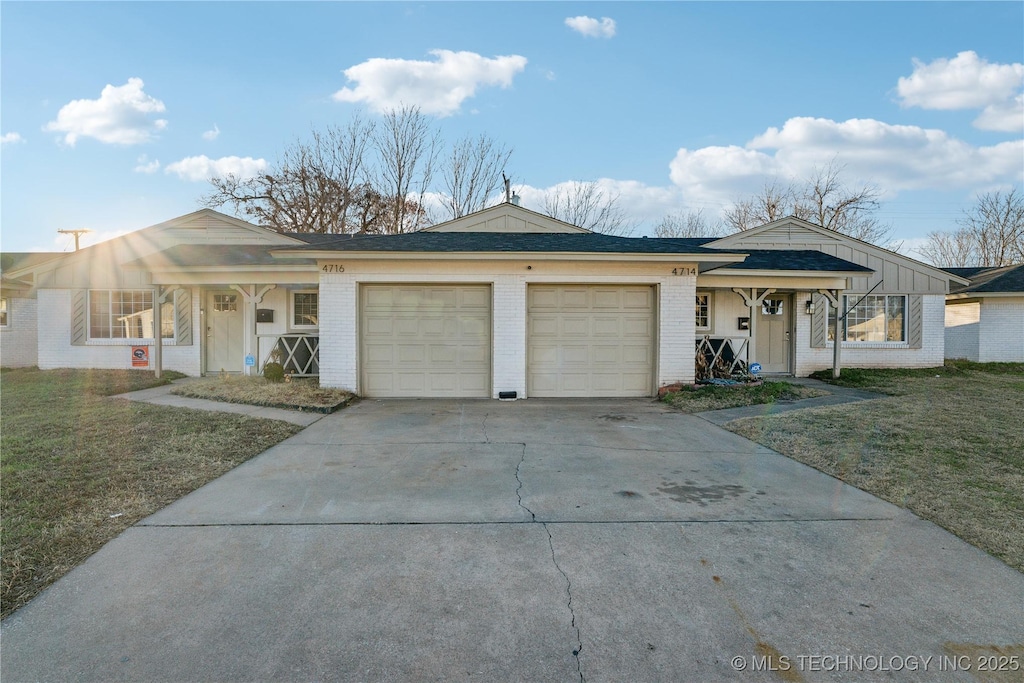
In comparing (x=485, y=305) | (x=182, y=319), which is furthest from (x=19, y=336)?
(x=485, y=305)

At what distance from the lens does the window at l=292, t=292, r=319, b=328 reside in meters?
12.6

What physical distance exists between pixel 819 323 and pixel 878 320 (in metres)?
2.09

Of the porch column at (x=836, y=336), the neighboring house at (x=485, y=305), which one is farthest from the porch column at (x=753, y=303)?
the porch column at (x=836, y=336)

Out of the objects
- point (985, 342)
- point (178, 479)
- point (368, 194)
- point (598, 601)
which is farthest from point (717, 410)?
point (368, 194)

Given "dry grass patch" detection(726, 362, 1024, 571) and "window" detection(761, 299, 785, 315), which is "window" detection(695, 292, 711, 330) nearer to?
"window" detection(761, 299, 785, 315)

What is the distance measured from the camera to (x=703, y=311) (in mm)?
13023

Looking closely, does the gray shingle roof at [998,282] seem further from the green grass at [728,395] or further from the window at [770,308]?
the green grass at [728,395]

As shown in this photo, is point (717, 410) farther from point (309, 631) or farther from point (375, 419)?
point (309, 631)

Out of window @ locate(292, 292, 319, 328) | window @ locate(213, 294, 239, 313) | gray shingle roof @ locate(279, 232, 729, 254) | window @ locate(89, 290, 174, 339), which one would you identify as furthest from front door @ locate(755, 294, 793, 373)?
window @ locate(89, 290, 174, 339)

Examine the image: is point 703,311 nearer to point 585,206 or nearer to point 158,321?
point 158,321

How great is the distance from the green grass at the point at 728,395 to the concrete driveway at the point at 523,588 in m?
3.89

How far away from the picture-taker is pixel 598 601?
268 centimetres

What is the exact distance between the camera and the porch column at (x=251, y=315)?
A: 1180 cm

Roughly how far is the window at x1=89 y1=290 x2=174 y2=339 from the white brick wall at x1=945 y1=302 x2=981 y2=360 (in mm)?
22941
